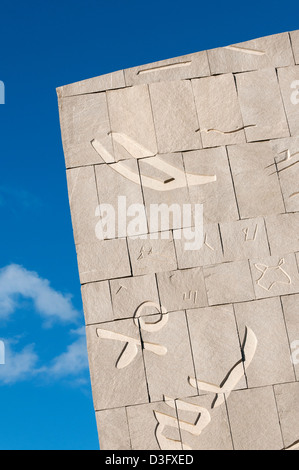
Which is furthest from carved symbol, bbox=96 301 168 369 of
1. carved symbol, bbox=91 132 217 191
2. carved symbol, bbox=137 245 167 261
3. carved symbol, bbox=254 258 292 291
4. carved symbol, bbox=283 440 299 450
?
carved symbol, bbox=283 440 299 450

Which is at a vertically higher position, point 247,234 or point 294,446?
point 247,234

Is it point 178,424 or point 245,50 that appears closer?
point 178,424

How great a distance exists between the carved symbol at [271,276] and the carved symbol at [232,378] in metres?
0.95

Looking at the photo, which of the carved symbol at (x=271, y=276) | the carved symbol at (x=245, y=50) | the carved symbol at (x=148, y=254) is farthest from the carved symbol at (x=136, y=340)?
the carved symbol at (x=245, y=50)

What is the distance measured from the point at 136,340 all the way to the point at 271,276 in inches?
105

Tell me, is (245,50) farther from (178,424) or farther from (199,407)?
(178,424)

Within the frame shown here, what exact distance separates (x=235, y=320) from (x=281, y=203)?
2.32m

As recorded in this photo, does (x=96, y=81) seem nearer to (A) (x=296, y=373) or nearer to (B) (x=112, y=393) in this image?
(B) (x=112, y=393)

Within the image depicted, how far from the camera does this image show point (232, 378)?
401 inches

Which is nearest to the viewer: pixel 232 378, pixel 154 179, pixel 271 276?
pixel 232 378

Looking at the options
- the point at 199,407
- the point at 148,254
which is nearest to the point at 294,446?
the point at 199,407

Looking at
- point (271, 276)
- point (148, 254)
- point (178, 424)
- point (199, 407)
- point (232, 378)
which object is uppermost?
point (148, 254)

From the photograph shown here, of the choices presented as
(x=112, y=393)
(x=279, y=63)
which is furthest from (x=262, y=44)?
(x=112, y=393)

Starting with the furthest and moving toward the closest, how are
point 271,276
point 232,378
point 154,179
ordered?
point 154,179, point 271,276, point 232,378
